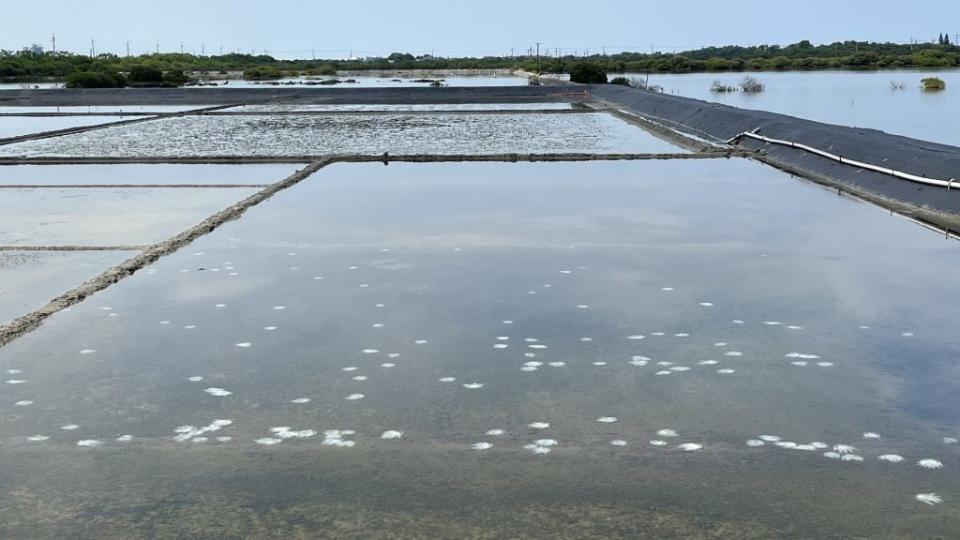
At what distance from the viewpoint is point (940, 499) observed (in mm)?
4359

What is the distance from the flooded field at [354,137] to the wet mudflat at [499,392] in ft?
37.6

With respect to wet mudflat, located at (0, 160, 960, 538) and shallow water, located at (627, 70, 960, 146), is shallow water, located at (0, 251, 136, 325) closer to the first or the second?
wet mudflat, located at (0, 160, 960, 538)

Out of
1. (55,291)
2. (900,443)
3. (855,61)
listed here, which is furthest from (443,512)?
(855,61)

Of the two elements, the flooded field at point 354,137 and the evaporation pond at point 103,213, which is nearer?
the evaporation pond at point 103,213

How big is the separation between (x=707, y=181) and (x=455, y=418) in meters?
11.1

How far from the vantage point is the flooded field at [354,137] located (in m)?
21.7

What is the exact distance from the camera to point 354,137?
1000 inches

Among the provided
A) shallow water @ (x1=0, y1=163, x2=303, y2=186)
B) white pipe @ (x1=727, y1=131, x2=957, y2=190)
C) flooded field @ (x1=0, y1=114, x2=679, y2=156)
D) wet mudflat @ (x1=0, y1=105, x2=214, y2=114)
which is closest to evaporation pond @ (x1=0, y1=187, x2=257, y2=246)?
shallow water @ (x1=0, y1=163, x2=303, y2=186)

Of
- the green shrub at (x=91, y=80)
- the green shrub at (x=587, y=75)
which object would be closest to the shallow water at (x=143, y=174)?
the green shrub at (x=91, y=80)

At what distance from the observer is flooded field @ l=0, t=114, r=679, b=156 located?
21703 mm

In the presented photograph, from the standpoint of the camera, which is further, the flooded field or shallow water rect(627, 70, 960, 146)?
shallow water rect(627, 70, 960, 146)

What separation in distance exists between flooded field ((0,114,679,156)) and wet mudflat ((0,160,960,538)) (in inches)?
452

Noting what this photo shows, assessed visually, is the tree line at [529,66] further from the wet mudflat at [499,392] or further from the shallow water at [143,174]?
the wet mudflat at [499,392]

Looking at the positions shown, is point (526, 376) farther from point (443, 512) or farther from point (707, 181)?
point (707, 181)
